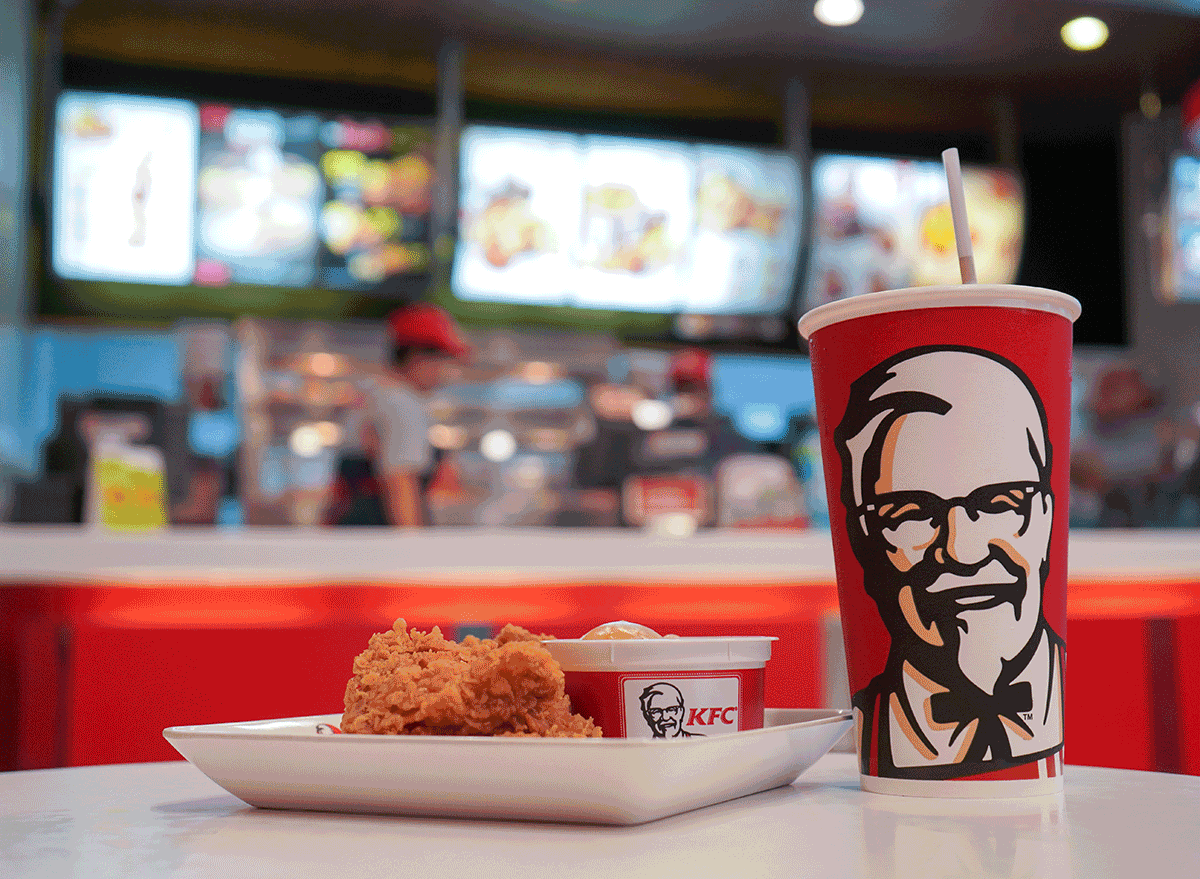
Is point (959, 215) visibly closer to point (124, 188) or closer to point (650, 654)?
point (650, 654)

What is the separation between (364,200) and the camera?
13.8ft

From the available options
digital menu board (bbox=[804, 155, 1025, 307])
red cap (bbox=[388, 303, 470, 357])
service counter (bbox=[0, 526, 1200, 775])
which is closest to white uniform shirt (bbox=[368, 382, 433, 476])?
red cap (bbox=[388, 303, 470, 357])

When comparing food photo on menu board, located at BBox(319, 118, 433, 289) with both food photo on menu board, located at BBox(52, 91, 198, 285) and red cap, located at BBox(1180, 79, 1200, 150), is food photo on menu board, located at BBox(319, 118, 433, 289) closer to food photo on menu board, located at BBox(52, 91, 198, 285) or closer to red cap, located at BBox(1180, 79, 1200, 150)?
food photo on menu board, located at BBox(52, 91, 198, 285)

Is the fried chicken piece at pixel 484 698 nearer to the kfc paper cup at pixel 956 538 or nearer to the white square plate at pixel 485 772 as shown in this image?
the white square plate at pixel 485 772

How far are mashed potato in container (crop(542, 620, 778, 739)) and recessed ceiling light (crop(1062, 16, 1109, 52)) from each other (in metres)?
4.86

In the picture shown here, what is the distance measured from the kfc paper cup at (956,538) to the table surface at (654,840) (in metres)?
0.03

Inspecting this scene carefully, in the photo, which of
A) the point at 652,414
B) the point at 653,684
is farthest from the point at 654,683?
the point at 652,414

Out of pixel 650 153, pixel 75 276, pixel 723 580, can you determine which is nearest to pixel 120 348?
pixel 75 276

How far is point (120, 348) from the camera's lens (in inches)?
168

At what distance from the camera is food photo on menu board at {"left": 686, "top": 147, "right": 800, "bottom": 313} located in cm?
446

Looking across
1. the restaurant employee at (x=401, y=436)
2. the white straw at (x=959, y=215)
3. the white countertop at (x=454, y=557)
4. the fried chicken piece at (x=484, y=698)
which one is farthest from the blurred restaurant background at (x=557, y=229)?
the fried chicken piece at (x=484, y=698)

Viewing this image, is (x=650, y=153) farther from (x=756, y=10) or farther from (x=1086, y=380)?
(x=1086, y=380)

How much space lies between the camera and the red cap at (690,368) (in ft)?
14.9

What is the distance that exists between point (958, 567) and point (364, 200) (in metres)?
3.91
